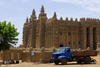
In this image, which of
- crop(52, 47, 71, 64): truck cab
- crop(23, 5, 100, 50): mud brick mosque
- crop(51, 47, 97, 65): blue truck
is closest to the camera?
crop(52, 47, 71, 64): truck cab

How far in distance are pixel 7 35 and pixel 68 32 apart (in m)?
29.7

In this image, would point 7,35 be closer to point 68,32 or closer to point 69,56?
point 69,56

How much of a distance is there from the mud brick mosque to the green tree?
22.4 m

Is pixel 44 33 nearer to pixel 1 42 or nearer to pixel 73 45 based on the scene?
pixel 73 45

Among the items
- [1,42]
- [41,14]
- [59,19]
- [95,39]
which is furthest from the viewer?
[41,14]

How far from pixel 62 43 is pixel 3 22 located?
1095 inches

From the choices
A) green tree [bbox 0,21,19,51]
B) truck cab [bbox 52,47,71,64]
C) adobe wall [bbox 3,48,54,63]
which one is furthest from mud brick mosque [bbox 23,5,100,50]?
truck cab [bbox 52,47,71,64]

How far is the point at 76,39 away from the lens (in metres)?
61.5

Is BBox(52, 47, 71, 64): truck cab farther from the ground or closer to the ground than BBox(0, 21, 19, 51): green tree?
closer to the ground

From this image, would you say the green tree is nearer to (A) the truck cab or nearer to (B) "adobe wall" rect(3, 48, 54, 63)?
(B) "adobe wall" rect(3, 48, 54, 63)

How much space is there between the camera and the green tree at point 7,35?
33.7 metres

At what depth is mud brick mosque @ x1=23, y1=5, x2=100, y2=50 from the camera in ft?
187

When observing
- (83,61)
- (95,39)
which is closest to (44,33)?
(95,39)

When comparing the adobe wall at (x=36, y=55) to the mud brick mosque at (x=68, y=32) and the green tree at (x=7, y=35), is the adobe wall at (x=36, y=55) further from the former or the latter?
the mud brick mosque at (x=68, y=32)
